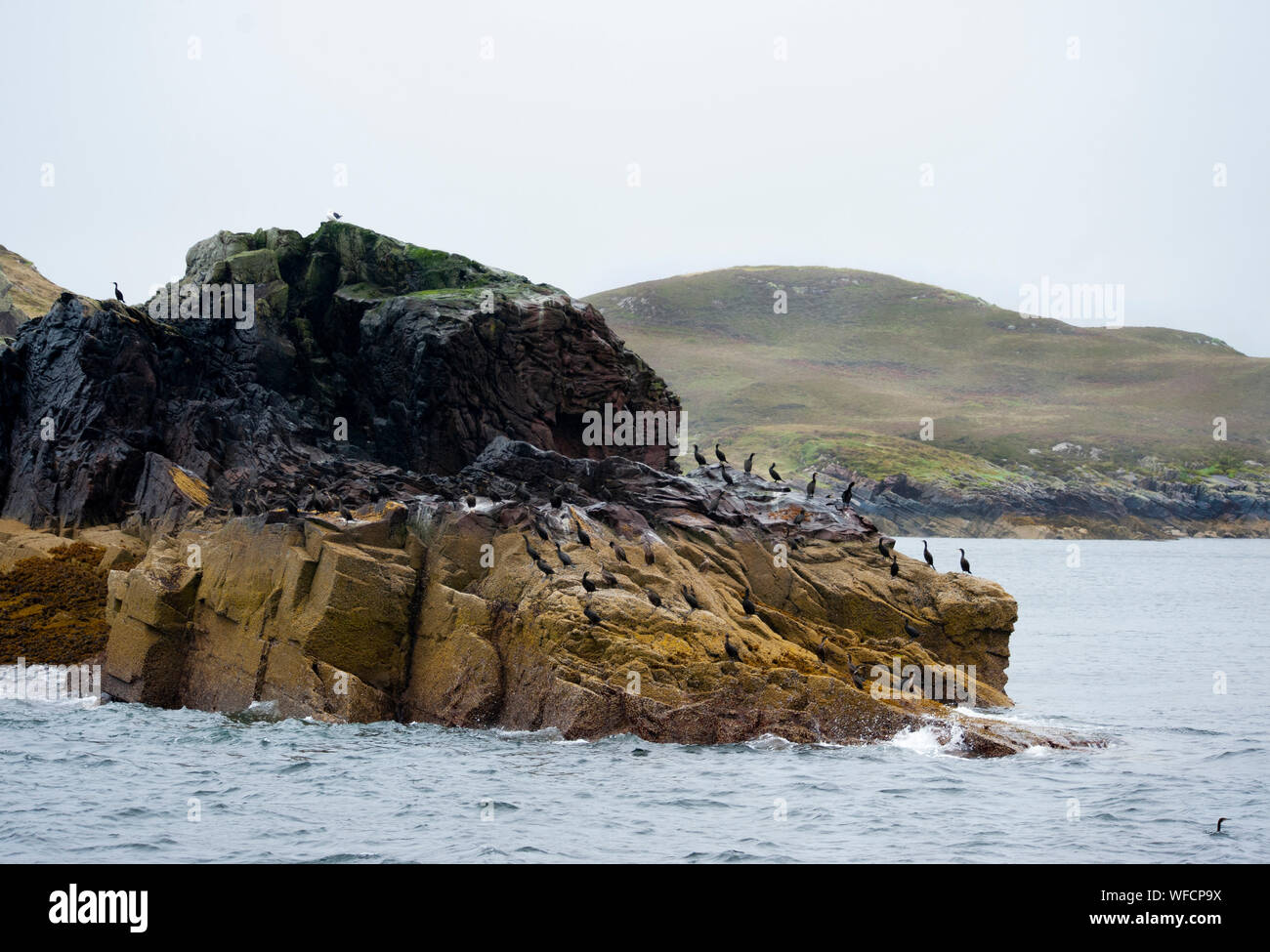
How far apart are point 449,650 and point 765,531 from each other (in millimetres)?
11209

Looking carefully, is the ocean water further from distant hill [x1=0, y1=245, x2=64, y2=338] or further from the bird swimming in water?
distant hill [x1=0, y1=245, x2=64, y2=338]

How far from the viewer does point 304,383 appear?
4588 cm

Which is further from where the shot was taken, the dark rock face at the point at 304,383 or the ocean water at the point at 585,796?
the dark rock face at the point at 304,383

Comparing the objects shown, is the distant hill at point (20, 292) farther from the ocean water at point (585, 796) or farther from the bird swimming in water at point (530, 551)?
the ocean water at point (585, 796)

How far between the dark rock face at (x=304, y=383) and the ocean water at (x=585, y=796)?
9.99m

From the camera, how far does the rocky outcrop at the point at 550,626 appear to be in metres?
25.2

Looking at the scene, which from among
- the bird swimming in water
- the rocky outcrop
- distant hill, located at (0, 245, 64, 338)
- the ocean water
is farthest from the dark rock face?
distant hill, located at (0, 245, 64, 338)

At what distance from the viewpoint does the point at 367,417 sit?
151ft

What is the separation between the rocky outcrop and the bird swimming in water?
0.23 m

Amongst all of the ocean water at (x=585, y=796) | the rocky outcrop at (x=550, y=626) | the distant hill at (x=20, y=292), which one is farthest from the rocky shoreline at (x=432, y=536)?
the distant hill at (x=20, y=292)

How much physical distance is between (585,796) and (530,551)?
8.06 meters
